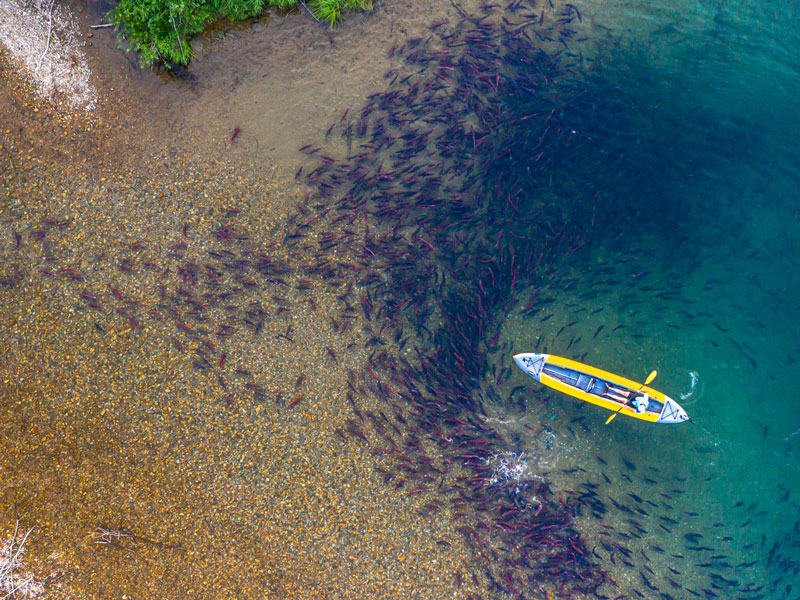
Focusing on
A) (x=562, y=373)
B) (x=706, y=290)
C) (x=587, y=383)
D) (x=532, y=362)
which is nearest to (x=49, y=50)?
(x=532, y=362)

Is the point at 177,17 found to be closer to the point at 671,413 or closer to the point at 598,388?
the point at 598,388

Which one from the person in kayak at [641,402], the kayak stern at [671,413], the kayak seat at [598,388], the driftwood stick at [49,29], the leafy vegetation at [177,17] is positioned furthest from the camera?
the kayak stern at [671,413]

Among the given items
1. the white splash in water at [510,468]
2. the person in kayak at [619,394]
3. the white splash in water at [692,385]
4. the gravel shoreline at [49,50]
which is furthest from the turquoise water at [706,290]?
the gravel shoreline at [49,50]

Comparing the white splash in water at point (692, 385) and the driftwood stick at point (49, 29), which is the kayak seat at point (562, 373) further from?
the driftwood stick at point (49, 29)

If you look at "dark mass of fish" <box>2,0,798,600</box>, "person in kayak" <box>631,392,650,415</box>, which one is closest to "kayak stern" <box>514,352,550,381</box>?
"dark mass of fish" <box>2,0,798,600</box>

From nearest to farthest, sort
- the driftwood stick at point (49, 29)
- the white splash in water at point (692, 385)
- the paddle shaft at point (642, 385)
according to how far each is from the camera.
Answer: the driftwood stick at point (49, 29) → the paddle shaft at point (642, 385) → the white splash in water at point (692, 385)

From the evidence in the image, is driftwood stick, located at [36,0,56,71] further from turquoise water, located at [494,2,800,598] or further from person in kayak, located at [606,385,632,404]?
person in kayak, located at [606,385,632,404]

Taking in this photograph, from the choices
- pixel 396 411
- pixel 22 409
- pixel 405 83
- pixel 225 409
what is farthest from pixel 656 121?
pixel 22 409

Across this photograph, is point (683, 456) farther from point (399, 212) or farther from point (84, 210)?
point (84, 210)
